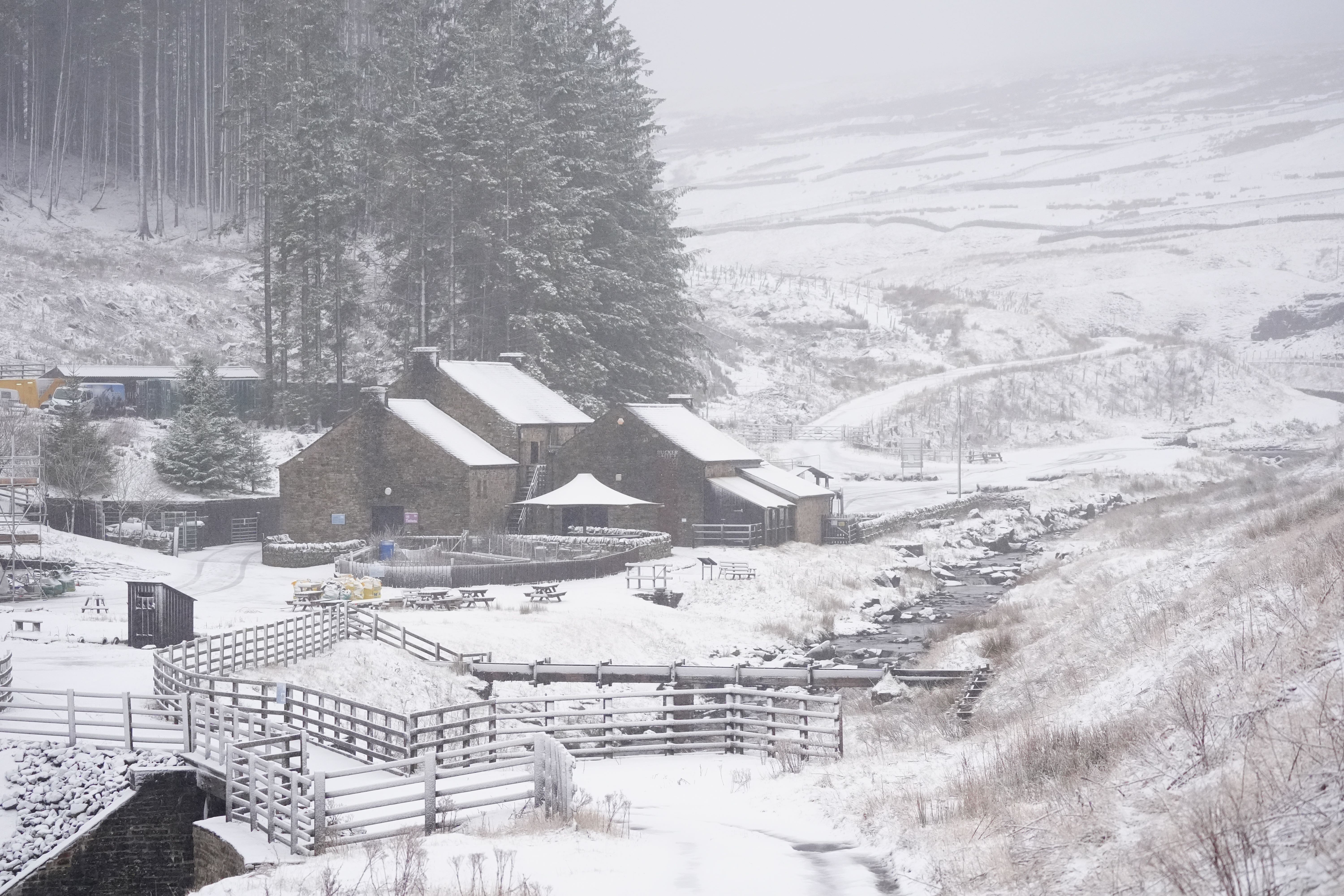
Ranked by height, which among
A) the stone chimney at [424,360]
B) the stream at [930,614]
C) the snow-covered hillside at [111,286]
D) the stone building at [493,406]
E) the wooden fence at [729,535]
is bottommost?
the stream at [930,614]

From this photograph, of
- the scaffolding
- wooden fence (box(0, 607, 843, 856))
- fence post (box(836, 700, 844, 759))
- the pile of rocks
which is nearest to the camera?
wooden fence (box(0, 607, 843, 856))

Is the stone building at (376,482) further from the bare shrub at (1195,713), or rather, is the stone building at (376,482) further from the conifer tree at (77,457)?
the bare shrub at (1195,713)

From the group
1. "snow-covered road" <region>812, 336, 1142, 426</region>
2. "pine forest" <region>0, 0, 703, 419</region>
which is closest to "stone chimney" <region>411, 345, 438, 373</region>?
"pine forest" <region>0, 0, 703, 419</region>

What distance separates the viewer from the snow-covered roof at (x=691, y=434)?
55062 millimetres

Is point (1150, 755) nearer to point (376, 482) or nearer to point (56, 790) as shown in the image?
point (56, 790)

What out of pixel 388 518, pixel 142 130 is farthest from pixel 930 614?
pixel 142 130

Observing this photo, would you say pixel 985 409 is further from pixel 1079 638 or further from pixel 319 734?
pixel 319 734

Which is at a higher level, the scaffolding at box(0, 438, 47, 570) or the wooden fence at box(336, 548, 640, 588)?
the scaffolding at box(0, 438, 47, 570)

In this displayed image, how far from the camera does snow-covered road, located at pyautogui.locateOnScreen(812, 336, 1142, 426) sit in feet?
324

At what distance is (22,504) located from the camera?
47312 mm

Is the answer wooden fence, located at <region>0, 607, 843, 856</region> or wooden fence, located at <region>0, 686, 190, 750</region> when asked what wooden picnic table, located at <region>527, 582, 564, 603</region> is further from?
wooden fence, located at <region>0, 686, 190, 750</region>

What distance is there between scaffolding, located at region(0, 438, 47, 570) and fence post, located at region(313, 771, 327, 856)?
27987 millimetres

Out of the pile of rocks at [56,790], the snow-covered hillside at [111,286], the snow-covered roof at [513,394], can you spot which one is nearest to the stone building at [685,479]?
the snow-covered roof at [513,394]

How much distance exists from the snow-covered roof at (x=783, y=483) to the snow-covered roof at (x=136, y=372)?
89.2ft
